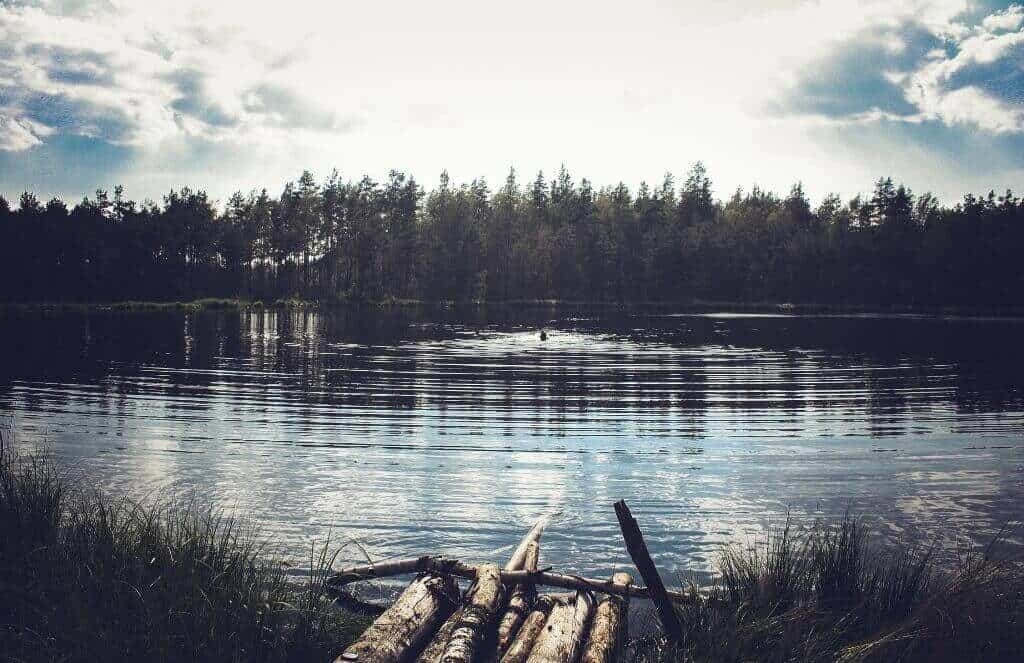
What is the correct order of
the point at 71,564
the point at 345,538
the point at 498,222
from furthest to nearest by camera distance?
the point at 498,222 → the point at 345,538 → the point at 71,564

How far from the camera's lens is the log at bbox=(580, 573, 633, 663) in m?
5.97

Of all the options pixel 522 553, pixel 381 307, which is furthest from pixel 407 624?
pixel 381 307

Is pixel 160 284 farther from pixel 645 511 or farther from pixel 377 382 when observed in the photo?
pixel 645 511

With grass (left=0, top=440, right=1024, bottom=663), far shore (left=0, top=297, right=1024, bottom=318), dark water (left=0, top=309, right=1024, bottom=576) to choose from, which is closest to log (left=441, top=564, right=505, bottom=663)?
grass (left=0, top=440, right=1024, bottom=663)

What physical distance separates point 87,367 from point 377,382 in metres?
11.9

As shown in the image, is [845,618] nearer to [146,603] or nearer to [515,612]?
[515,612]

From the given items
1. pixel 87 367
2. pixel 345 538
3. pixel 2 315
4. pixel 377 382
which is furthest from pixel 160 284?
pixel 345 538

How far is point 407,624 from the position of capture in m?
6.00

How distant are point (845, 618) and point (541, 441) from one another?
33.0ft

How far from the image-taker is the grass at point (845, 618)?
19.5 ft

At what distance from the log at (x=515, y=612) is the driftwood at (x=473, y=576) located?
0.28 ft

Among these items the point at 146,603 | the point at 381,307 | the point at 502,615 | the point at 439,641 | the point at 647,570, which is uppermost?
the point at 381,307

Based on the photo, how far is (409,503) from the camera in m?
11.3

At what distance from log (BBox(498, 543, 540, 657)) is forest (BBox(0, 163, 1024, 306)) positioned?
10596 centimetres
